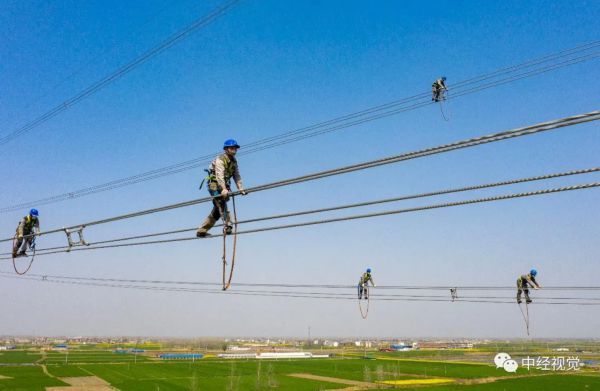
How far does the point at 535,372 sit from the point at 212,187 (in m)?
97.8

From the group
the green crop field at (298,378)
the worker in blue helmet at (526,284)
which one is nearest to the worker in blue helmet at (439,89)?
the worker in blue helmet at (526,284)

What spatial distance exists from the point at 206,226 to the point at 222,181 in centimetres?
103

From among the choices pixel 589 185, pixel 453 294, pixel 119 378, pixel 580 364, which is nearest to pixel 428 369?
pixel 580 364

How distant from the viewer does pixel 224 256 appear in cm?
777

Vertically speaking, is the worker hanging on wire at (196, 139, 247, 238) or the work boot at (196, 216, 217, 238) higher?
the worker hanging on wire at (196, 139, 247, 238)

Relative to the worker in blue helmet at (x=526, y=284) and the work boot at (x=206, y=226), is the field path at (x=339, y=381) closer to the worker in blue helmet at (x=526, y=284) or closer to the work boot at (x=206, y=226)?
the worker in blue helmet at (x=526, y=284)

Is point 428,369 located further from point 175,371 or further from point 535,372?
point 175,371

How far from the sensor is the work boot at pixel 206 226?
26.3 feet

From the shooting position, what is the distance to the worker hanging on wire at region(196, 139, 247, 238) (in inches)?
302

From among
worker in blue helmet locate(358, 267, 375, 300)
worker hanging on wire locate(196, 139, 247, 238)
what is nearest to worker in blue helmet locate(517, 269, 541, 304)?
worker in blue helmet locate(358, 267, 375, 300)

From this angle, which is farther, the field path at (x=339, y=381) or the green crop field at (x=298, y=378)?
the field path at (x=339, y=381)

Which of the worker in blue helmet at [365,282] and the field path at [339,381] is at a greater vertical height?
the worker in blue helmet at [365,282]

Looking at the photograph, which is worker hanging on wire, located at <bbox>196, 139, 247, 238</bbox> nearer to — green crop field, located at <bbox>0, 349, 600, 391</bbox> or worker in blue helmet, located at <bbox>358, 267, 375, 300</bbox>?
worker in blue helmet, located at <bbox>358, 267, 375, 300</bbox>

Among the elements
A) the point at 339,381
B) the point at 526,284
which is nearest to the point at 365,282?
the point at 526,284
